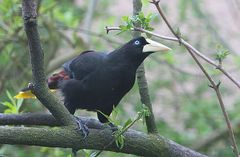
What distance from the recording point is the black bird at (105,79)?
2602 millimetres

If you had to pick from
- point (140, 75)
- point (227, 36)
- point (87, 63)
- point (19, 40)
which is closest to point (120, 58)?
point (87, 63)

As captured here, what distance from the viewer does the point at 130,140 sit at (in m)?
2.04

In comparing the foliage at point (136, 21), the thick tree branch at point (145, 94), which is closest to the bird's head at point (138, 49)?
the thick tree branch at point (145, 94)

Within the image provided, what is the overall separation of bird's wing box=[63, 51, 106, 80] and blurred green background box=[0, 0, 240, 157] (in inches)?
24.2

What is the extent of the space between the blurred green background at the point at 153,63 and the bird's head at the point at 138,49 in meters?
0.76

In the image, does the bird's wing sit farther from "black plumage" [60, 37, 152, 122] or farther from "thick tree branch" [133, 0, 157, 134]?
"thick tree branch" [133, 0, 157, 134]

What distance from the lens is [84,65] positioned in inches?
109

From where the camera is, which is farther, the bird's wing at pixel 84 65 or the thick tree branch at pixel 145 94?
the bird's wing at pixel 84 65

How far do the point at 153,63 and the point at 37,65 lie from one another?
313 cm

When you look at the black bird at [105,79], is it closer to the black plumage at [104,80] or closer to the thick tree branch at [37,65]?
the black plumage at [104,80]

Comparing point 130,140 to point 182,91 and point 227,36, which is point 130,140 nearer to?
point 182,91

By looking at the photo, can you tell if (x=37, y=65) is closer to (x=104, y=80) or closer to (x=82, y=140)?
(x=82, y=140)

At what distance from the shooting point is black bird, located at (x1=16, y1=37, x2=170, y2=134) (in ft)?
8.54

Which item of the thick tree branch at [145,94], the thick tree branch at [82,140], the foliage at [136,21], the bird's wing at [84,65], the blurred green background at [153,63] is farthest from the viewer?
the blurred green background at [153,63]
